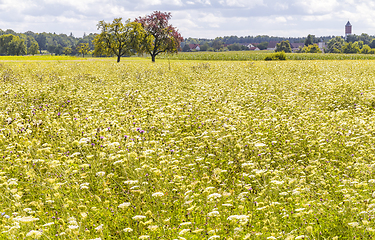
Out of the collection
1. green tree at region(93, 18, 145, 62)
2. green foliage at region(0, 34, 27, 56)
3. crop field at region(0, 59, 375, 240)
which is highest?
green foliage at region(0, 34, 27, 56)

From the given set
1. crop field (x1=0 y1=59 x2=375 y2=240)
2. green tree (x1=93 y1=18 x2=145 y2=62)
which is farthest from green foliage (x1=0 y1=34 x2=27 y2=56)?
crop field (x1=0 y1=59 x2=375 y2=240)

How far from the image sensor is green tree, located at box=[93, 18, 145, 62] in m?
54.7

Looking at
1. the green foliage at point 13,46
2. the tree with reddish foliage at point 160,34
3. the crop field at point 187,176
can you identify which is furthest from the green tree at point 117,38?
the green foliage at point 13,46

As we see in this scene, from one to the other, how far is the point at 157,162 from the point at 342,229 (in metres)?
3.39

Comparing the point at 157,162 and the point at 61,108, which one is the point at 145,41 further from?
the point at 157,162

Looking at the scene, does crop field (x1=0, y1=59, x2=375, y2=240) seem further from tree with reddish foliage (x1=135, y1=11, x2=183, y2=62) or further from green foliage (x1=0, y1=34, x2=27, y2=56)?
green foliage (x1=0, y1=34, x2=27, y2=56)

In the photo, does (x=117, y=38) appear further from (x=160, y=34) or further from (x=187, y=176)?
(x=187, y=176)

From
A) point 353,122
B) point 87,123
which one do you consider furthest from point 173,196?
point 353,122

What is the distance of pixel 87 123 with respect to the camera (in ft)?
24.0

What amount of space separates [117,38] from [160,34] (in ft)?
28.1

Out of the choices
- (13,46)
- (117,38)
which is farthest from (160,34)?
(13,46)

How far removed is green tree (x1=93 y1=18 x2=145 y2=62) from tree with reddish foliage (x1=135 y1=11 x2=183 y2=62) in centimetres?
156

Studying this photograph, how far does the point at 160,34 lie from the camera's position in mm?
55969

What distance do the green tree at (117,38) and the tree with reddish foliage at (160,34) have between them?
1.56 metres
